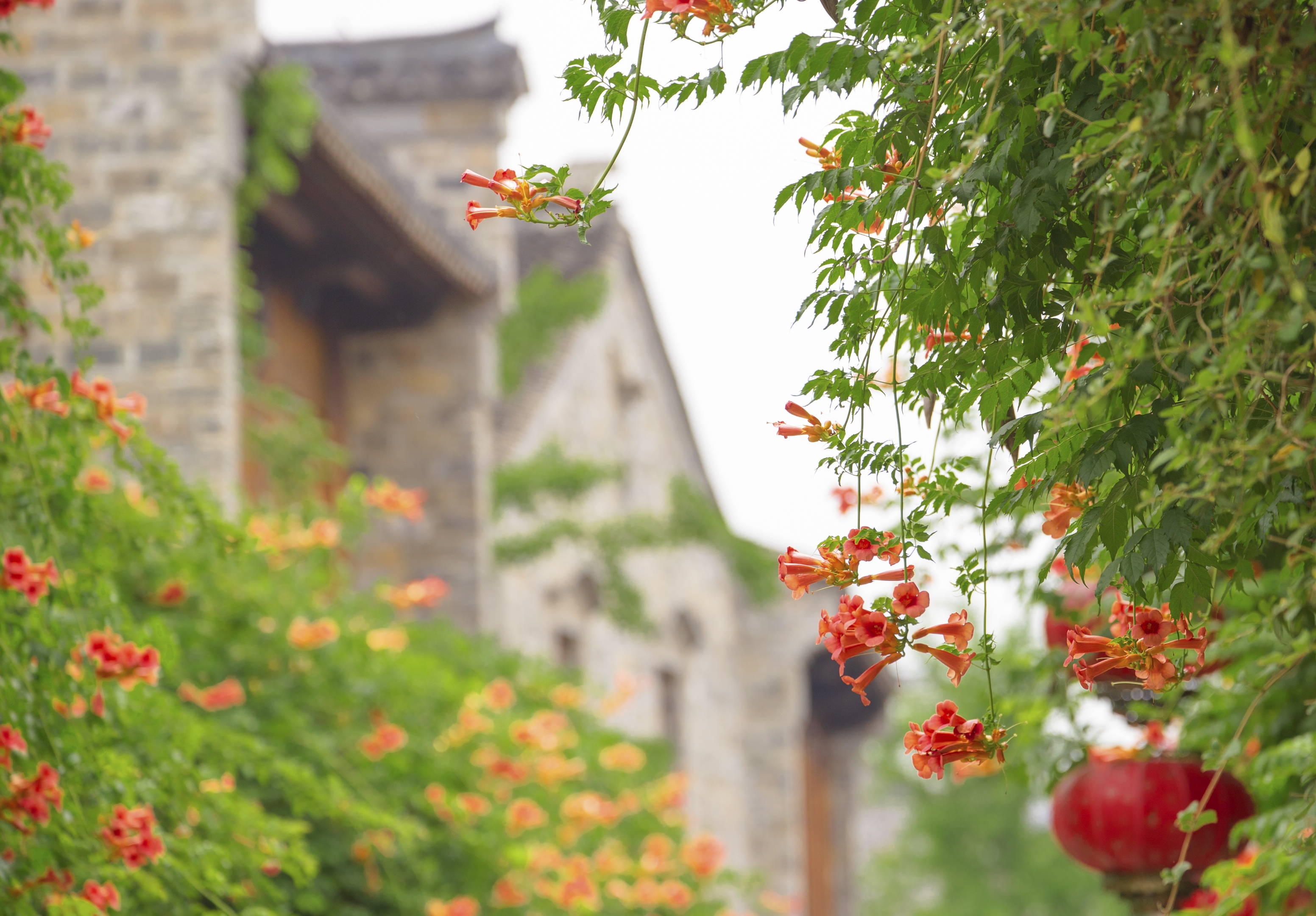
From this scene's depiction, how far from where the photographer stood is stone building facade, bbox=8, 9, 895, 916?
A: 22.1 feet

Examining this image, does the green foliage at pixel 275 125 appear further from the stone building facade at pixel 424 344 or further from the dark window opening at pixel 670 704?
the dark window opening at pixel 670 704

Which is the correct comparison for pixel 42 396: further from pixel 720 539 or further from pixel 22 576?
pixel 720 539

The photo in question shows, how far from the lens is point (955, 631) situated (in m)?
1.70

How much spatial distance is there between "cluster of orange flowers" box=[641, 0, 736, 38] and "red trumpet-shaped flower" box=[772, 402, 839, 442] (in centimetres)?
→ 42

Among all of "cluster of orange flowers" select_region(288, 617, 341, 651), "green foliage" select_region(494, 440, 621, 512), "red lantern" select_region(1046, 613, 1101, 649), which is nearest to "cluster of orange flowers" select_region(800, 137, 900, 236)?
"red lantern" select_region(1046, 613, 1101, 649)

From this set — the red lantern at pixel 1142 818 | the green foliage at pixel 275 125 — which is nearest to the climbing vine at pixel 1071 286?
the red lantern at pixel 1142 818

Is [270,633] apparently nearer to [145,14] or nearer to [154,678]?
[154,678]

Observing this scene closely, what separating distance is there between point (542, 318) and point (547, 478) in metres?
2.55

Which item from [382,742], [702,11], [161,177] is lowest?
[382,742]

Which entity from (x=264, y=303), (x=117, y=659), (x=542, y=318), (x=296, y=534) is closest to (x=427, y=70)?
(x=542, y=318)

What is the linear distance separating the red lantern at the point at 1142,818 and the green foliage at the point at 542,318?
854cm

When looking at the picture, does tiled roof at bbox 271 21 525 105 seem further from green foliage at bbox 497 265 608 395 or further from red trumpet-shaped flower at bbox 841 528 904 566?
red trumpet-shaped flower at bbox 841 528 904 566

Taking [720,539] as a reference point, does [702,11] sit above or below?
above

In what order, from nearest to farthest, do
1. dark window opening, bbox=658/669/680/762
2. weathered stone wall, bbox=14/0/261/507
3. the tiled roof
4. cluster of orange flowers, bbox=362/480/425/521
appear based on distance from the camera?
cluster of orange flowers, bbox=362/480/425/521
weathered stone wall, bbox=14/0/261/507
the tiled roof
dark window opening, bbox=658/669/680/762
